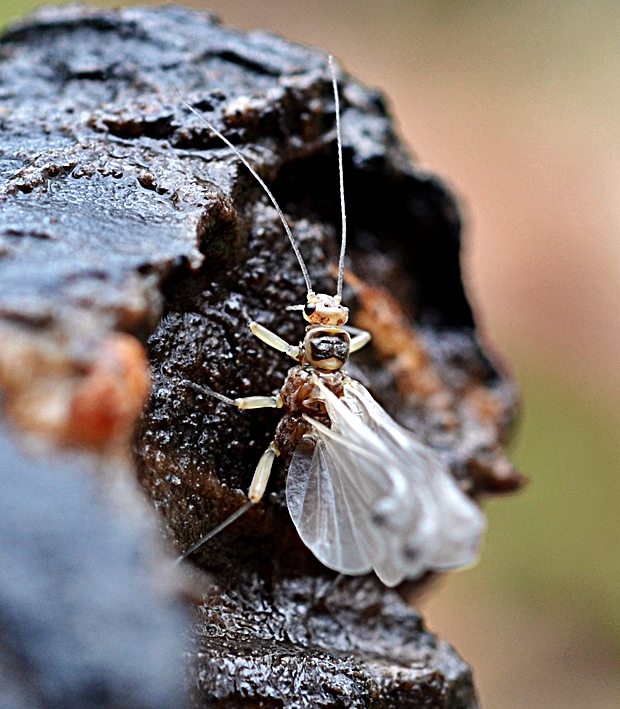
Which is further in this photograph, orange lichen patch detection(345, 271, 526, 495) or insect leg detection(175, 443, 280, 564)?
orange lichen patch detection(345, 271, 526, 495)

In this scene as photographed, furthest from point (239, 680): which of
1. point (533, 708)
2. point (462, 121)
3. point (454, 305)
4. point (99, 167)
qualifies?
point (462, 121)

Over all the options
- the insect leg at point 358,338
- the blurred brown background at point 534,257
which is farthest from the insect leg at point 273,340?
the blurred brown background at point 534,257

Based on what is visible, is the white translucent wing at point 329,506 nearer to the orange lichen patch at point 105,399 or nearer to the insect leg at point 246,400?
the insect leg at point 246,400

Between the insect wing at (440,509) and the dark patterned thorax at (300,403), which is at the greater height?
the insect wing at (440,509)

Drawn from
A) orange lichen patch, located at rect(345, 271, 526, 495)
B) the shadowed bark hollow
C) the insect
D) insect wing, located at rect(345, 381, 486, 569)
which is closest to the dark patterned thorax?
the insect

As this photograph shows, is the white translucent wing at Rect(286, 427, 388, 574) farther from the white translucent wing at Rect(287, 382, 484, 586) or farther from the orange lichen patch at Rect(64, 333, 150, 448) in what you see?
the orange lichen patch at Rect(64, 333, 150, 448)

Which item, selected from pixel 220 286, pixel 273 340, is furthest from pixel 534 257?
pixel 220 286

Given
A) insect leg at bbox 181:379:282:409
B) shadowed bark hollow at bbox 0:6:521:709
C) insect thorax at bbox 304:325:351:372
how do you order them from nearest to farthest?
shadowed bark hollow at bbox 0:6:521:709, insect leg at bbox 181:379:282:409, insect thorax at bbox 304:325:351:372
